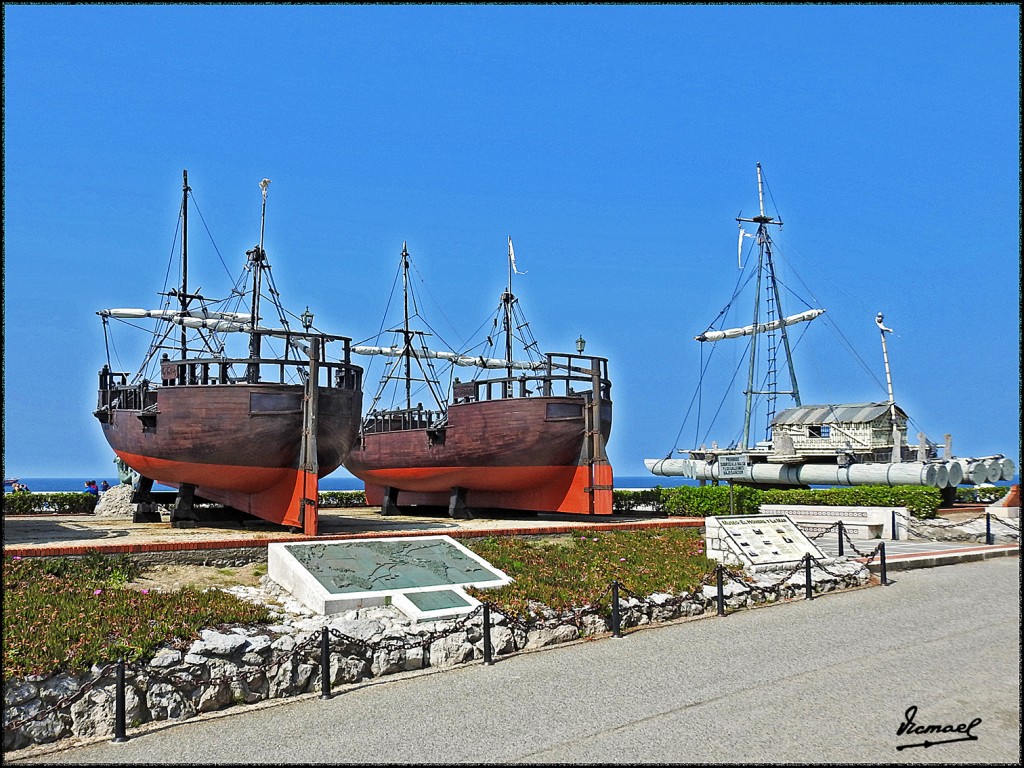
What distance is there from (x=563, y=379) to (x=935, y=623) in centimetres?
1132

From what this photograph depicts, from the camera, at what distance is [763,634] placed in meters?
11.3

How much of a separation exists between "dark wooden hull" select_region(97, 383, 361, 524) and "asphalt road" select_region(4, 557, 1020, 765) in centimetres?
727

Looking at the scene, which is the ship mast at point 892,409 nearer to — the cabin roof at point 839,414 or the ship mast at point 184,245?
the cabin roof at point 839,414

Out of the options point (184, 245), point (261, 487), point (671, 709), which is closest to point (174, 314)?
point (184, 245)

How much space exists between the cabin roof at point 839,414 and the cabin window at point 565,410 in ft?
60.6

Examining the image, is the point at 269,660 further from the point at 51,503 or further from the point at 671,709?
the point at 51,503

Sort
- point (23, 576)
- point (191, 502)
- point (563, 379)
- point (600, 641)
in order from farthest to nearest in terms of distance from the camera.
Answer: point (563, 379) < point (191, 502) < point (600, 641) < point (23, 576)

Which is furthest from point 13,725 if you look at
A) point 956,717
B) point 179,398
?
point 179,398

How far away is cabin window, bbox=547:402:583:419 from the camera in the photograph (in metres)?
20.5

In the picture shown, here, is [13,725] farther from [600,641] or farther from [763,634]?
[763,634]

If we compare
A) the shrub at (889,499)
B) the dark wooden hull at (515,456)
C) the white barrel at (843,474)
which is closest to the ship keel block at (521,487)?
the dark wooden hull at (515,456)

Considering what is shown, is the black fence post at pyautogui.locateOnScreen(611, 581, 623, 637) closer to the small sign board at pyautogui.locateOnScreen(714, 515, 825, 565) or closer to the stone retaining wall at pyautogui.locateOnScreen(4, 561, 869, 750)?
the stone retaining wall at pyautogui.locateOnScreen(4, 561, 869, 750)

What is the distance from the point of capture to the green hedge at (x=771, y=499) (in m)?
23.6

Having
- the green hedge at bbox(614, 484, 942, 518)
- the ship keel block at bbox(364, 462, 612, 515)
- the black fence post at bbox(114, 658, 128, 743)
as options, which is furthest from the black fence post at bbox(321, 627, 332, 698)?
the green hedge at bbox(614, 484, 942, 518)
